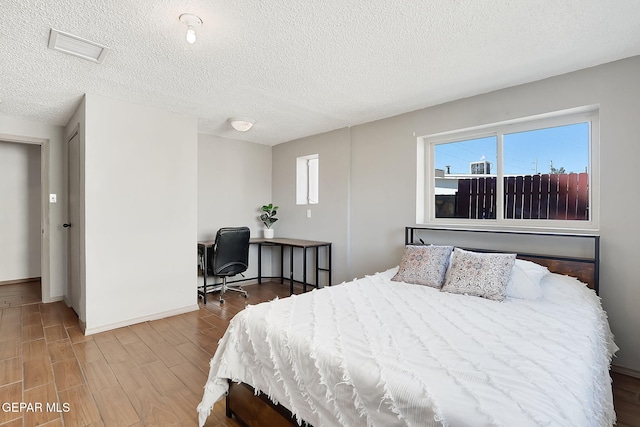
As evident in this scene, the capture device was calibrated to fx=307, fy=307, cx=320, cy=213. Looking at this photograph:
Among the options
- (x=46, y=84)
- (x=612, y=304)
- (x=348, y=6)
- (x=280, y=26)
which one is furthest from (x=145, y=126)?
(x=612, y=304)

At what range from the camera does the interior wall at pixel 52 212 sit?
3.88m

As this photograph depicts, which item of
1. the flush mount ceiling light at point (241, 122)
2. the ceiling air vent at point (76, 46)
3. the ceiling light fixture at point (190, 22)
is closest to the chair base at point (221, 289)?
the flush mount ceiling light at point (241, 122)

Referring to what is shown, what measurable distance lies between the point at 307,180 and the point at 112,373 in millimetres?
3553

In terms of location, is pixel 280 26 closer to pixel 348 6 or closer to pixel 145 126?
pixel 348 6

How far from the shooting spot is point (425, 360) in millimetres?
1270

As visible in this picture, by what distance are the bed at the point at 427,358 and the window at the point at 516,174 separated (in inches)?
20.2

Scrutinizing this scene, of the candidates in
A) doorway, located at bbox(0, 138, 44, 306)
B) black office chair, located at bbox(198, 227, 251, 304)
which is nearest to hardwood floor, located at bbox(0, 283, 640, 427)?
black office chair, located at bbox(198, 227, 251, 304)

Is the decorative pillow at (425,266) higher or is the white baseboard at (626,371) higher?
the decorative pillow at (425,266)

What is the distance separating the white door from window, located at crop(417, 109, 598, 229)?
3.76 metres

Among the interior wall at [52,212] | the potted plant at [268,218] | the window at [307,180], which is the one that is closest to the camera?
the interior wall at [52,212]

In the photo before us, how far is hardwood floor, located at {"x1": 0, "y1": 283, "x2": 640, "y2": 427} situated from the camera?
1.82 metres

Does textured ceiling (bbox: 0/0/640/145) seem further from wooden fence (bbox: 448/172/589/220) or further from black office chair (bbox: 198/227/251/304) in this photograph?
black office chair (bbox: 198/227/251/304)

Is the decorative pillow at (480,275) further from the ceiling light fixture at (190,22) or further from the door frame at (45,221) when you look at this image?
the door frame at (45,221)

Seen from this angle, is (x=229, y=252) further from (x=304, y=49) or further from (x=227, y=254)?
(x=304, y=49)
